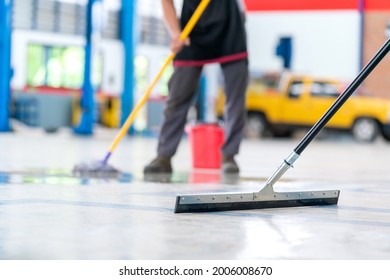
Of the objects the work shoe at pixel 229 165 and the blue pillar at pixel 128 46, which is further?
the blue pillar at pixel 128 46

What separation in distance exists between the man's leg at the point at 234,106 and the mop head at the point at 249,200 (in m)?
1.54

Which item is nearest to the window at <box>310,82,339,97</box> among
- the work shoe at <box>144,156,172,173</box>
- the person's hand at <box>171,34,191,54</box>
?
the work shoe at <box>144,156,172,173</box>

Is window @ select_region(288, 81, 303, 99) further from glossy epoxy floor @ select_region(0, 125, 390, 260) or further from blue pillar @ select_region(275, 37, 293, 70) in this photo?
glossy epoxy floor @ select_region(0, 125, 390, 260)

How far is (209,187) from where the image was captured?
3.12 metres

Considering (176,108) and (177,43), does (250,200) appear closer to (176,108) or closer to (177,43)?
(177,43)

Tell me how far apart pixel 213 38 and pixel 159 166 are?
2.33 ft

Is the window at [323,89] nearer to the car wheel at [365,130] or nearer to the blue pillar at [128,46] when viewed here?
the car wheel at [365,130]

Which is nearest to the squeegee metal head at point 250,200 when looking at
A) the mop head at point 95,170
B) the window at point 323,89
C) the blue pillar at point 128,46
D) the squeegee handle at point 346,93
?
the squeegee handle at point 346,93

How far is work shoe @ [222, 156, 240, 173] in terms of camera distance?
4.04 meters

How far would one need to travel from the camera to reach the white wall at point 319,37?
15.8 meters

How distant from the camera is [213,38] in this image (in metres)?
3.97

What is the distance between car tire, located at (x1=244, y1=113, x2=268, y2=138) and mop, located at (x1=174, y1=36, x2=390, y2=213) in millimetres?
11624

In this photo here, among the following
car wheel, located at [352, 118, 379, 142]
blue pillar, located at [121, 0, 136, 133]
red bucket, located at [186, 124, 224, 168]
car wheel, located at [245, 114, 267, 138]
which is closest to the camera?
red bucket, located at [186, 124, 224, 168]
